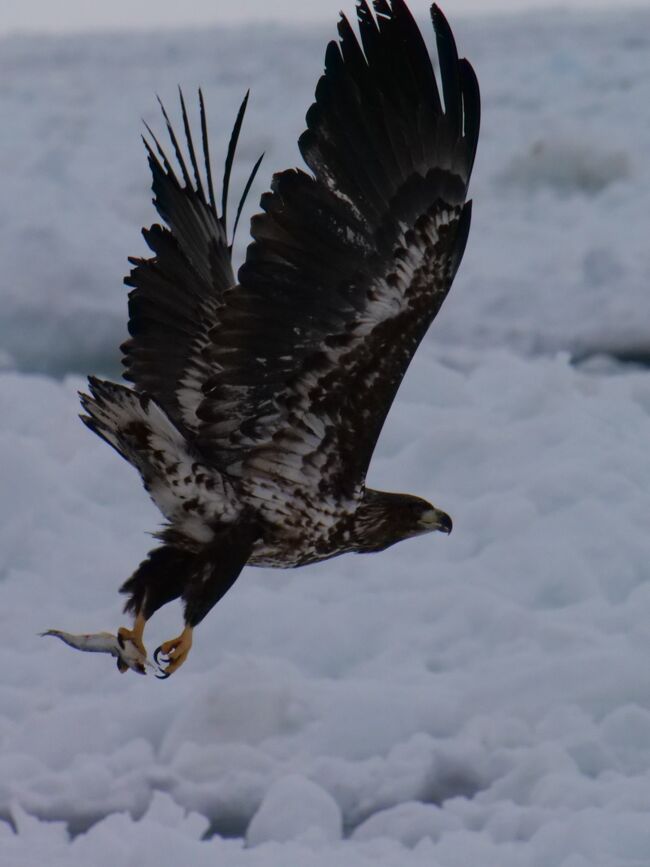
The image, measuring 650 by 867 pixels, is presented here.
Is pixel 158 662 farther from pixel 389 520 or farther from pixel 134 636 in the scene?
pixel 389 520

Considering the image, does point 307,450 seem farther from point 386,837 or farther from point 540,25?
point 540,25

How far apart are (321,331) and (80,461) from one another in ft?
16.9

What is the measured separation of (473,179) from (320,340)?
26.3ft

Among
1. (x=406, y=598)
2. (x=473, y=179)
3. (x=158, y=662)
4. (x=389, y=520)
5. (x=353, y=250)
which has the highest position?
(x=473, y=179)

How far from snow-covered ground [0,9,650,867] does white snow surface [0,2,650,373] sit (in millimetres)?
29

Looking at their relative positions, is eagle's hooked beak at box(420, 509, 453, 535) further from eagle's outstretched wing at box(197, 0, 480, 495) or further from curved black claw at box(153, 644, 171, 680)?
curved black claw at box(153, 644, 171, 680)

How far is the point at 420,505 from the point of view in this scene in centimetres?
614

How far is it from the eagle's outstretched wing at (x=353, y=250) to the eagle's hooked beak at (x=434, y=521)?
2.30 ft

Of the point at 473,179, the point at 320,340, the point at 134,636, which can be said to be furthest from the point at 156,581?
the point at 473,179

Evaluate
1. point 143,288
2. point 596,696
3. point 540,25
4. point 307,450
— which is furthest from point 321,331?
point 540,25

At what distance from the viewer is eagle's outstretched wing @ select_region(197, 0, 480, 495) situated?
5113mm

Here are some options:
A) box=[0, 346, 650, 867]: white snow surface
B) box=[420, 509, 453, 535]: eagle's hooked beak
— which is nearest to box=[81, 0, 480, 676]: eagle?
box=[420, 509, 453, 535]: eagle's hooked beak

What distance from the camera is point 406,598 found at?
909 centimetres

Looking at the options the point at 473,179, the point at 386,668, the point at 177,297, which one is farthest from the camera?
the point at 473,179
